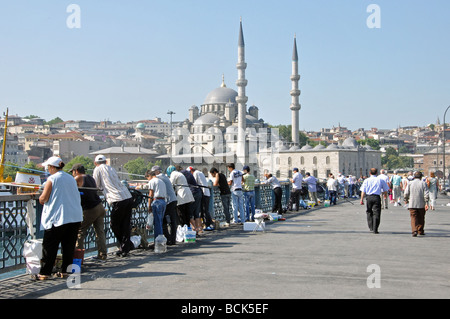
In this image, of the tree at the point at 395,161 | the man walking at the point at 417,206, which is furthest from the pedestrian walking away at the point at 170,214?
the tree at the point at 395,161

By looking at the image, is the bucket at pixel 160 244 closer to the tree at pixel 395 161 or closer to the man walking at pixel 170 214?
the man walking at pixel 170 214

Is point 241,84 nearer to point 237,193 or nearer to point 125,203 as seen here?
point 237,193

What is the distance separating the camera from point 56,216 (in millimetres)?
6664

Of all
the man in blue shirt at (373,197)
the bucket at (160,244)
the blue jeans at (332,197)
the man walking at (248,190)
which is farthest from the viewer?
the blue jeans at (332,197)

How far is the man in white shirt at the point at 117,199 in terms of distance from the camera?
8234mm

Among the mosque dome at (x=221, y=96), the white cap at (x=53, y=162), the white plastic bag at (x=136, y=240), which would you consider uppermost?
the mosque dome at (x=221, y=96)

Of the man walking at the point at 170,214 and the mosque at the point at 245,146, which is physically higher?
the mosque at the point at 245,146

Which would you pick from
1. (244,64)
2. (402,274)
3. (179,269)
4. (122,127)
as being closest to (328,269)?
(402,274)

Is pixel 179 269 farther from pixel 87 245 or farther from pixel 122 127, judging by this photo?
pixel 122 127

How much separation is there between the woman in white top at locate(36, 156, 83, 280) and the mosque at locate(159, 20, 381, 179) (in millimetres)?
73472

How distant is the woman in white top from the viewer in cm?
665

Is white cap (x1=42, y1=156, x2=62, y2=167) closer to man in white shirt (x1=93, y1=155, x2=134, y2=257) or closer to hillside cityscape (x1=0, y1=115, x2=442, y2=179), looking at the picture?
man in white shirt (x1=93, y1=155, x2=134, y2=257)

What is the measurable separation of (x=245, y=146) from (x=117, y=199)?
89471 mm

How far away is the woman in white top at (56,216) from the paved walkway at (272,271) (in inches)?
10.4
